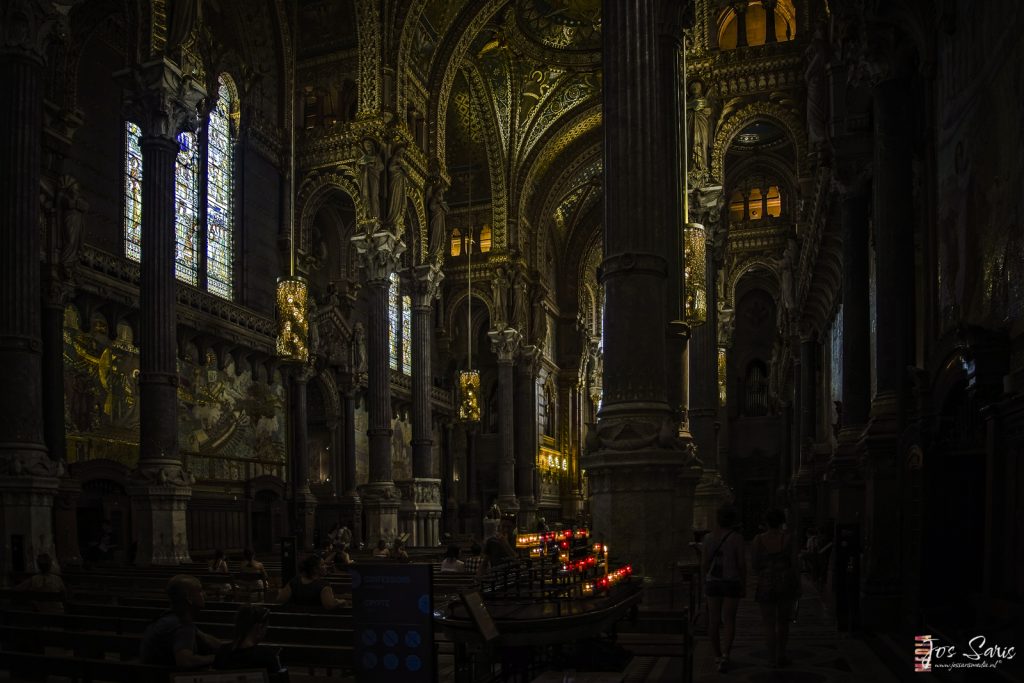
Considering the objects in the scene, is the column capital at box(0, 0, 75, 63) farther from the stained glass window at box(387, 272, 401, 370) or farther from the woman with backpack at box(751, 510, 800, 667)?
the stained glass window at box(387, 272, 401, 370)

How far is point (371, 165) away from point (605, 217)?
58.1 ft

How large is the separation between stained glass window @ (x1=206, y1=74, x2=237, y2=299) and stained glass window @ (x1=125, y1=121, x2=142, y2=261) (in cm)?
288

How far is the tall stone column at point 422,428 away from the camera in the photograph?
28266 millimetres

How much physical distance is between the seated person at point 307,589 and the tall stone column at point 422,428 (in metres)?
19.5

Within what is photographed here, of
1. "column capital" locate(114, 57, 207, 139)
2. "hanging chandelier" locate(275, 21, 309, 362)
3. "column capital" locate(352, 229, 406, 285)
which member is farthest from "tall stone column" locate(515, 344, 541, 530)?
"column capital" locate(114, 57, 207, 139)

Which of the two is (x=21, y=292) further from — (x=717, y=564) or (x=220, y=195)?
(x=220, y=195)

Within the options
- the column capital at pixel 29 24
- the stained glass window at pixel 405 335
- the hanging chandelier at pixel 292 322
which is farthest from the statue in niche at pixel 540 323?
the column capital at pixel 29 24

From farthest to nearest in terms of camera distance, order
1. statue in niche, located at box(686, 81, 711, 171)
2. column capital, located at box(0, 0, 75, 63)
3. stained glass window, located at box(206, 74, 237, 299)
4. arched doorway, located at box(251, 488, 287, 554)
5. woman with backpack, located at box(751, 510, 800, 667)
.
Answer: arched doorway, located at box(251, 488, 287, 554)
stained glass window, located at box(206, 74, 237, 299)
statue in niche, located at box(686, 81, 711, 171)
column capital, located at box(0, 0, 75, 63)
woman with backpack, located at box(751, 510, 800, 667)

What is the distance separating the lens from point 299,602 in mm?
8523

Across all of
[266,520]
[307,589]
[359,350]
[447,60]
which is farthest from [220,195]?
[307,589]

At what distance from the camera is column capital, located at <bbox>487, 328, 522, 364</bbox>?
Result: 39.3 metres

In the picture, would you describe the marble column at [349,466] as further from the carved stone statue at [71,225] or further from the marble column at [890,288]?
the marble column at [890,288]

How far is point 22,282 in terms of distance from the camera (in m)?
14.0

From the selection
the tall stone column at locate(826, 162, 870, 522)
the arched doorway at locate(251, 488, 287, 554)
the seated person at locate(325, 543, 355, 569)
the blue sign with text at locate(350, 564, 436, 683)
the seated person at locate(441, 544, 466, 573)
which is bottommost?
the arched doorway at locate(251, 488, 287, 554)
